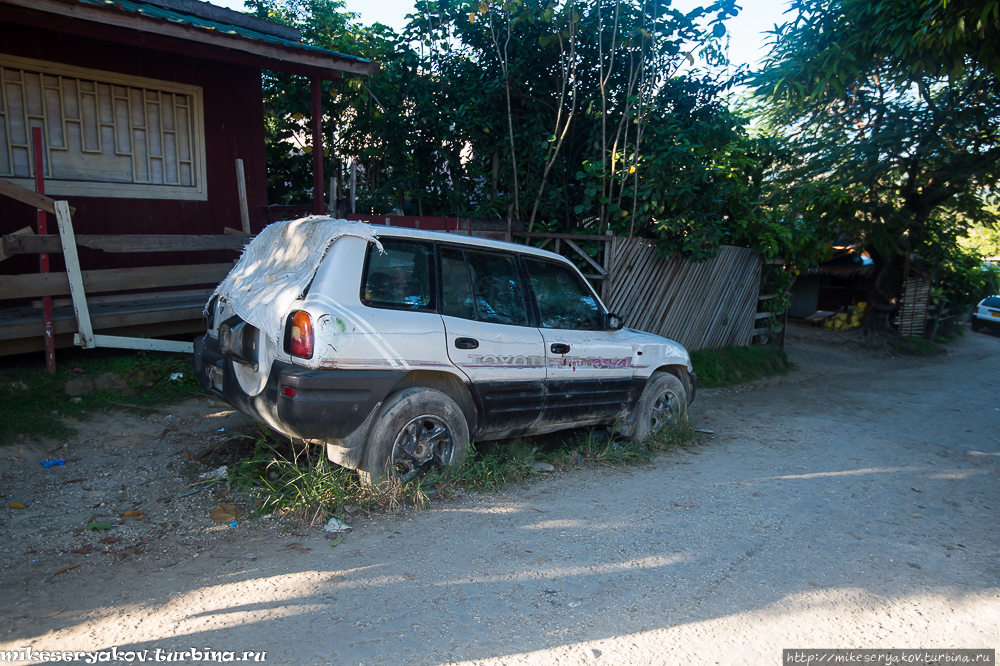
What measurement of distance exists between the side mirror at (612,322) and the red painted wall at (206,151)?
5586mm

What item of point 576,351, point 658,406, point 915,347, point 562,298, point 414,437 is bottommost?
point 915,347

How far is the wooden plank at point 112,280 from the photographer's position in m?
5.41

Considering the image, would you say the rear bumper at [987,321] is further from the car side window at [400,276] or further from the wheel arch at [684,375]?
the car side window at [400,276]

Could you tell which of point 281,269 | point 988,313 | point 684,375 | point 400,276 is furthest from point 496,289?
point 988,313

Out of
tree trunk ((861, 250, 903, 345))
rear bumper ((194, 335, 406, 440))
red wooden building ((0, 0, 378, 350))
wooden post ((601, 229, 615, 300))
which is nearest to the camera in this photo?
rear bumper ((194, 335, 406, 440))

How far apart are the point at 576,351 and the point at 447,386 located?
123 centimetres

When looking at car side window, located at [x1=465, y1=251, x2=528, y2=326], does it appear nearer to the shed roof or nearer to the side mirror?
the side mirror

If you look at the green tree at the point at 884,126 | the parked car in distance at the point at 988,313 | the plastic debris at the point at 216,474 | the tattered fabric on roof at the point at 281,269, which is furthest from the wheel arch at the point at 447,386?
the parked car in distance at the point at 988,313

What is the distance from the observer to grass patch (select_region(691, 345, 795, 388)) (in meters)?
9.97

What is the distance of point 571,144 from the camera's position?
32.1 ft

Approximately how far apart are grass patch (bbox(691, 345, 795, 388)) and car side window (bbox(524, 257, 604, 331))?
474 cm

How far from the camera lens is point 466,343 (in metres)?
4.57

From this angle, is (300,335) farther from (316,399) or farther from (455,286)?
(455,286)

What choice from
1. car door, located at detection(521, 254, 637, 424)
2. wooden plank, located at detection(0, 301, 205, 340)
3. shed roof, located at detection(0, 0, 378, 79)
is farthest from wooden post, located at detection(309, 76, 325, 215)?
car door, located at detection(521, 254, 637, 424)
